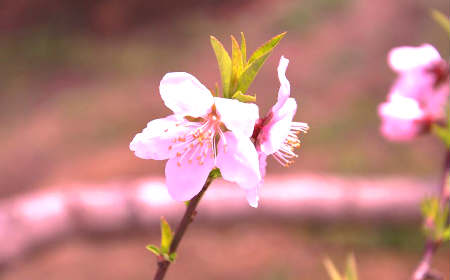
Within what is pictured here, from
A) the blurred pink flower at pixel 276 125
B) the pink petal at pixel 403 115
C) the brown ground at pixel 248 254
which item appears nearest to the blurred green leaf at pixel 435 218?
the pink petal at pixel 403 115

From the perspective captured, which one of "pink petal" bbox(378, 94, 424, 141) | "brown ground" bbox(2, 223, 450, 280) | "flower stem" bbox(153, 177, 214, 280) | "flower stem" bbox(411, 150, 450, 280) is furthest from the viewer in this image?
"brown ground" bbox(2, 223, 450, 280)

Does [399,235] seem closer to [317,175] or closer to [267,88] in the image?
[317,175]

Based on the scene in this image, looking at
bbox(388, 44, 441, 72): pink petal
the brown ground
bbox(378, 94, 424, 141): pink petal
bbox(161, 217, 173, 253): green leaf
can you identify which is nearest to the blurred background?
the brown ground

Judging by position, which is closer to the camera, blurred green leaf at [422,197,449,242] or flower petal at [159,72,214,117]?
flower petal at [159,72,214,117]

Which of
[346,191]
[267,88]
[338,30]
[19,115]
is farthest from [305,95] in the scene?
[19,115]

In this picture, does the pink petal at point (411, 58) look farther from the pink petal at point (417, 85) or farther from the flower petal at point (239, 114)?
the flower petal at point (239, 114)

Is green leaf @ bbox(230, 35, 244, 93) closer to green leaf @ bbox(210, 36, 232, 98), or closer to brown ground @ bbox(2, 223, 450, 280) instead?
green leaf @ bbox(210, 36, 232, 98)

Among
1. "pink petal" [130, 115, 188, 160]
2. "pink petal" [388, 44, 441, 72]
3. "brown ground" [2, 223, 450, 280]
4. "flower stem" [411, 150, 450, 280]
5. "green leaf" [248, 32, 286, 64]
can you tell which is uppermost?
"green leaf" [248, 32, 286, 64]
